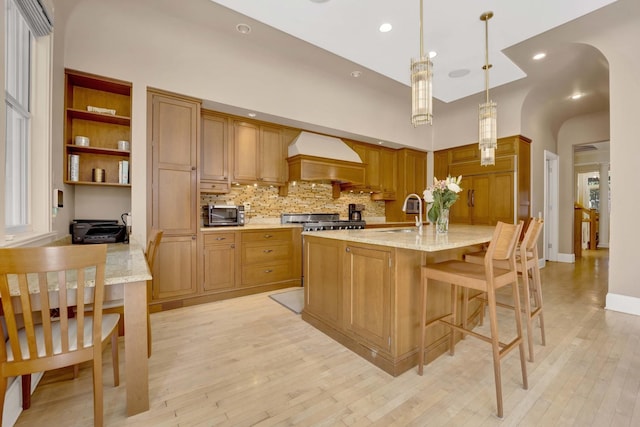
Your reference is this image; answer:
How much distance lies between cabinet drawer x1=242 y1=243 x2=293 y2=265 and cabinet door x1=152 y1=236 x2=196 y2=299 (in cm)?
65

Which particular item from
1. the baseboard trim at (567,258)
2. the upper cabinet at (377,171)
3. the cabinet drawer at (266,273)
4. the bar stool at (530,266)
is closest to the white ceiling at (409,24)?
the upper cabinet at (377,171)

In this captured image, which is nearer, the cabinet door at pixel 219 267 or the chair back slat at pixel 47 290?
the chair back slat at pixel 47 290

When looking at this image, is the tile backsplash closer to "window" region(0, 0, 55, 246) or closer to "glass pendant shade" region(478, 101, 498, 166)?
"window" region(0, 0, 55, 246)

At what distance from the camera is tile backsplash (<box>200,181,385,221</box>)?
4.31 meters

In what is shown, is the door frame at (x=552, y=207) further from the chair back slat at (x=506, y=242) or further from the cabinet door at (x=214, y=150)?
the cabinet door at (x=214, y=150)

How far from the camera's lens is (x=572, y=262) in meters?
5.70

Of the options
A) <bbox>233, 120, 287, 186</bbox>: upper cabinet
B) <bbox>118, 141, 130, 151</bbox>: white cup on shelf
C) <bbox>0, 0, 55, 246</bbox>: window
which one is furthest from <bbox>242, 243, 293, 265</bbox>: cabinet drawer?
<bbox>0, 0, 55, 246</bbox>: window

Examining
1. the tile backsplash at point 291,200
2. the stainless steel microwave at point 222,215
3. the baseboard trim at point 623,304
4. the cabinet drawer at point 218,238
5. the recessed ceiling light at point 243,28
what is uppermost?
the recessed ceiling light at point 243,28

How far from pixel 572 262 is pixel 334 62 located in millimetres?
6115

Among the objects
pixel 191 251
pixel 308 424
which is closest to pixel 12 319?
pixel 308 424

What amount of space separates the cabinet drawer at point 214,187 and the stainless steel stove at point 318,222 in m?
1.10

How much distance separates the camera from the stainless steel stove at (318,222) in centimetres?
442

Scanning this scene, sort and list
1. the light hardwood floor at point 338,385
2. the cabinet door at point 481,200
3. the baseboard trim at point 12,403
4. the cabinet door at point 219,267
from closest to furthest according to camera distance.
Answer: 1. the baseboard trim at point 12,403
2. the light hardwood floor at point 338,385
3. the cabinet door at point 219,267
4. the cabinet door at point 481,200

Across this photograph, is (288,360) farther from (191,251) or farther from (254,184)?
(254,184)
